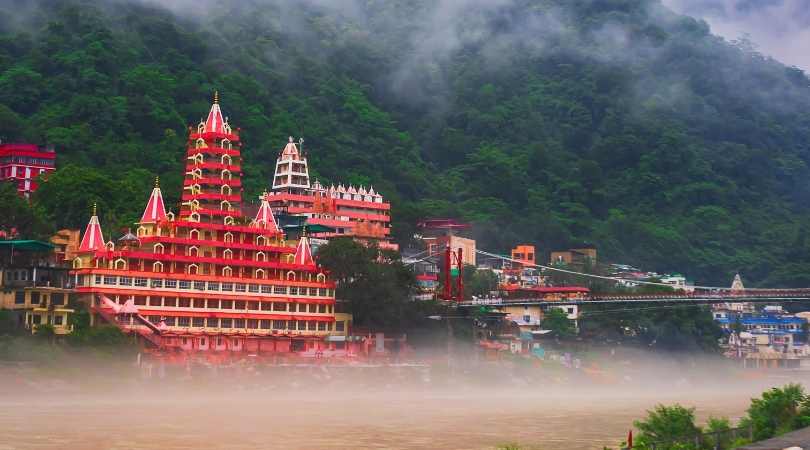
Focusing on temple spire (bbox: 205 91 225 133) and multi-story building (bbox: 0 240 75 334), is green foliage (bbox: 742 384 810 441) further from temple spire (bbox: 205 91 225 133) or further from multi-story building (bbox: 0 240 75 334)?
temple spire (bbox: 205 91 225 133)

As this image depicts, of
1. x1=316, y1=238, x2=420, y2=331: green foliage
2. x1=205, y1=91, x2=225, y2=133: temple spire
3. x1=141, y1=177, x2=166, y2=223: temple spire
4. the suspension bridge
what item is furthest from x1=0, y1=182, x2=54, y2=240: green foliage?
the suspension bridge

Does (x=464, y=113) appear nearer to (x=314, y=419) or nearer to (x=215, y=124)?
(x=215, y=124)

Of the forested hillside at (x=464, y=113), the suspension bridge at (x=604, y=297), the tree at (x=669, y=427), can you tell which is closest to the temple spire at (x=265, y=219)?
the forested hillside at (x=464, y=113)

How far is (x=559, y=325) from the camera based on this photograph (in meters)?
88.7

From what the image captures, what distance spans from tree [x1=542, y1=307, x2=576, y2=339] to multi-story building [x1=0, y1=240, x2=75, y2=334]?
39623 mm

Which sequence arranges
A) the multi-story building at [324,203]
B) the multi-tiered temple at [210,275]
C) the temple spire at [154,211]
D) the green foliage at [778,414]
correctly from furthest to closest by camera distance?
the multi-story building at [324,203] → the temple spire at [154,211] → the multi-tiered temple at [210,275] → the green foliage at [778,414]

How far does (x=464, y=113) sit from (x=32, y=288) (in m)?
98.0

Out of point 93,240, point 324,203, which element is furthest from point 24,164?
point 93,240

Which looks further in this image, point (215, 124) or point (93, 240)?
point (215, 124)

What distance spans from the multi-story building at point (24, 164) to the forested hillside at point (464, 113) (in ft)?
13.9

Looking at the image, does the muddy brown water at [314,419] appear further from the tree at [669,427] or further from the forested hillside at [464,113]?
the forested hillside at [464,113]

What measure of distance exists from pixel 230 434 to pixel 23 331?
2161 cm

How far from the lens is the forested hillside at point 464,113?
102 m

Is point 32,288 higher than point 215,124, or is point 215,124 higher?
point 215,124
